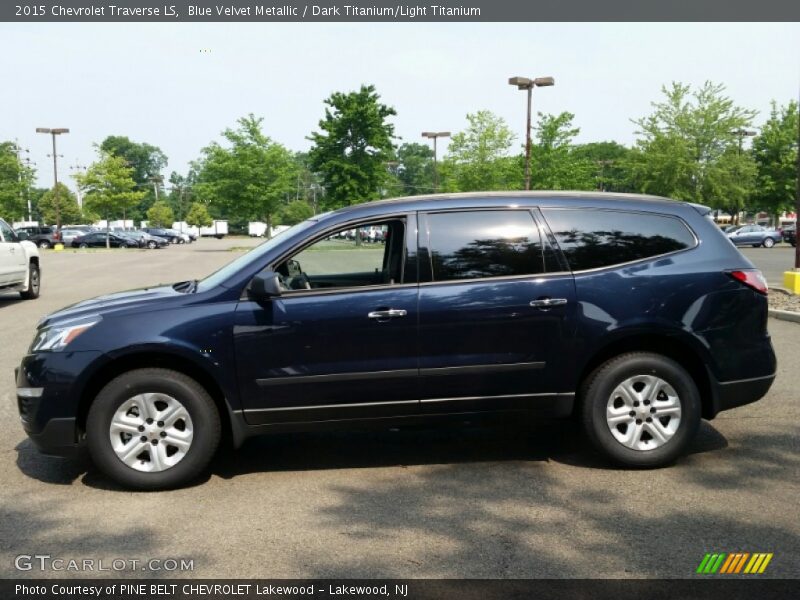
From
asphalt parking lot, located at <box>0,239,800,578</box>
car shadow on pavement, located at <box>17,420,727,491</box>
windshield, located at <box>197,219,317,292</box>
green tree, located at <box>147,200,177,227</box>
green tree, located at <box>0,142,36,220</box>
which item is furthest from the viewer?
green tree, located at <box>147,200,177,227</box>

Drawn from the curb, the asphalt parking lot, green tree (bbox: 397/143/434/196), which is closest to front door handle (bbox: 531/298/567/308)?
the asphalt parking lot

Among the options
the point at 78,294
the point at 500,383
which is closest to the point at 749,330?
the point at 500,383

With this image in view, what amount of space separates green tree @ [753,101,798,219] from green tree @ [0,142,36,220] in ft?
193

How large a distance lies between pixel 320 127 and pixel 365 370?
3957cm

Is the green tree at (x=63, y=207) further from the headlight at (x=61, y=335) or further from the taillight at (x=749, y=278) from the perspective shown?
the taillight at (x=749, y=278)

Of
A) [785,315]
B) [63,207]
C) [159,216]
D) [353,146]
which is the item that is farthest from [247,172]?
[159,216]

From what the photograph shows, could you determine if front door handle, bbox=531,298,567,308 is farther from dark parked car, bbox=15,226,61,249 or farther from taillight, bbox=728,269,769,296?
dark parked car, bbox=15,226,61,249

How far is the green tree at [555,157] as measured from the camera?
125 feet

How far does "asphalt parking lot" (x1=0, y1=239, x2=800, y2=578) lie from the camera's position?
3570 millimetres

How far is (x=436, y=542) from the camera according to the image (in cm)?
375

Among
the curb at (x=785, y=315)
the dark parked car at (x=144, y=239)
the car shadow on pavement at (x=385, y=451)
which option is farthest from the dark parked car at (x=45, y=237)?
the car shadow on pavement at (x=385, y=451)

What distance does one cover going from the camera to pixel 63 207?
329 ft

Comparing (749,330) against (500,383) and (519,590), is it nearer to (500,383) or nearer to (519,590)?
(500,383)

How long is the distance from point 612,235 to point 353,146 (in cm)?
3888
